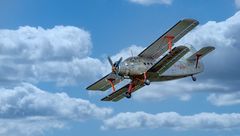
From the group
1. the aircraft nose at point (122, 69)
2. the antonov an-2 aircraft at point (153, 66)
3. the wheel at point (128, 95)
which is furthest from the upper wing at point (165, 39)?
Answer: the wheel at point (128, 95)

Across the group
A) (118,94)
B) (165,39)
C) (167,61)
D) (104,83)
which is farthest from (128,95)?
(165,39)

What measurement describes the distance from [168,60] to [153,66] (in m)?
1.51

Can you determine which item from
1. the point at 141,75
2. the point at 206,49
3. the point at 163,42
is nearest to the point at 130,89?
the point at 141,75

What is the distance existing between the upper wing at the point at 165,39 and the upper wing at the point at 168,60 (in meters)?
2.27

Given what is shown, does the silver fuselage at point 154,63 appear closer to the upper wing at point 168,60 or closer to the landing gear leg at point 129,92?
the upper wing at point 168,60

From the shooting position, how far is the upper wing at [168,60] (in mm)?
49312

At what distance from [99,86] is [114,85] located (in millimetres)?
1685

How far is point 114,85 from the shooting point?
186 feet

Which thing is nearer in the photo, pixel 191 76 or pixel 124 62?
pixel 124 62

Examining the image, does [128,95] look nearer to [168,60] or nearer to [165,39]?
[168,60]

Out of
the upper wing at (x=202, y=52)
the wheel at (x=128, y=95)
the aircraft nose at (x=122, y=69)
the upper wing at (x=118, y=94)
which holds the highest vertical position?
the upper wing at (x=202, y=52)

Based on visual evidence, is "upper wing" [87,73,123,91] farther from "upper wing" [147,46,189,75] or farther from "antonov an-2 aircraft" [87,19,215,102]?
"upper wing" [147,46,189,75]

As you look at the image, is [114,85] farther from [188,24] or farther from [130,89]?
[188,24]

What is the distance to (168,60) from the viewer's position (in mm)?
50406
